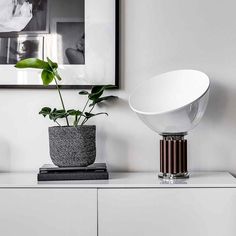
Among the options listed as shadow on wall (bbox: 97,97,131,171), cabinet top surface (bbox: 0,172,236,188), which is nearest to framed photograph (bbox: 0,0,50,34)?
shadow on wall (bbox: 97,97,131,171)

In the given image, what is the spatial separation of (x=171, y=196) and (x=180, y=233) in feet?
0.42

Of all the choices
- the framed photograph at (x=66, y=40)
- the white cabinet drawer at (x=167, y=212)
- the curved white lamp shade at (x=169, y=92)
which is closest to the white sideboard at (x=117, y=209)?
the white cabinet drawer at (x=167, y=212)

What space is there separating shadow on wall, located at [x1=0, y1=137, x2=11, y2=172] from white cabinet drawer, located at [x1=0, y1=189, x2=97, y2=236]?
34cm

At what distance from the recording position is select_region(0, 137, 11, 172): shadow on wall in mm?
1788

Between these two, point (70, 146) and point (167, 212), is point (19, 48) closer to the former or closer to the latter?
point (70, 146)

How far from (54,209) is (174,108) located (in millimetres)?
540

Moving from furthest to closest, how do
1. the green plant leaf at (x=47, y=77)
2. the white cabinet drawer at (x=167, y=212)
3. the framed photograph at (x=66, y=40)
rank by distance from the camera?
the framed photograph at (x=66, y=40) → the green plant leaf at (x=47, y=77) → the white cabinet drawer at (x=167, y=212)

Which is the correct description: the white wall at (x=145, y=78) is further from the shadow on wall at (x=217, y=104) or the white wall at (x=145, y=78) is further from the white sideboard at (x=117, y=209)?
the white sideboard at (x=117, y=209)

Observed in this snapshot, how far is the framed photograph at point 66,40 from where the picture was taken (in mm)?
1769

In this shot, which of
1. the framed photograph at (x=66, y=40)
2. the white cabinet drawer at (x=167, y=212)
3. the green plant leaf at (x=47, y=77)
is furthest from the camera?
the framed photograph at (x=66, y=40)

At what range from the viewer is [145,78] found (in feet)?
5.86

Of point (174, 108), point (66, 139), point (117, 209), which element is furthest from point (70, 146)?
point (174, 108)

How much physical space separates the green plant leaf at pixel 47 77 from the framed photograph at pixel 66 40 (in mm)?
195

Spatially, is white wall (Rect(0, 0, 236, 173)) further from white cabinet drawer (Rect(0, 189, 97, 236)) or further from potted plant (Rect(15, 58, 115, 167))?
white cabinet drawer (Rect(0, 189, 97, 236))
